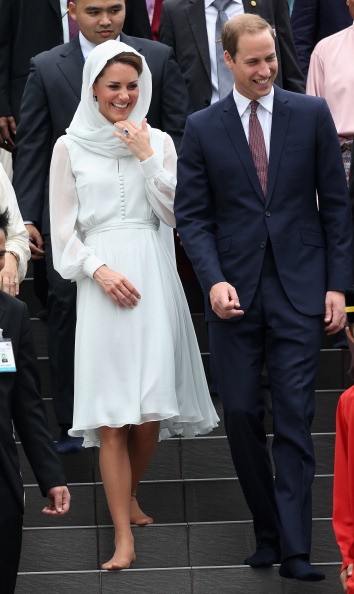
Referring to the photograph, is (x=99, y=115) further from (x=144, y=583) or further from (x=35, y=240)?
(x=144, y=583)

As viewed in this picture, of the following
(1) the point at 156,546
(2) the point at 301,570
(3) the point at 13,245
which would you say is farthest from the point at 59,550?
(3) the point at 13,245

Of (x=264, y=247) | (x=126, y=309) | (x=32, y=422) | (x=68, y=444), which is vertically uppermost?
(x=264, y=247)

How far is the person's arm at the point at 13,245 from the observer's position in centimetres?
792

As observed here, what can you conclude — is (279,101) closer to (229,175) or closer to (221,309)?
(229,175)

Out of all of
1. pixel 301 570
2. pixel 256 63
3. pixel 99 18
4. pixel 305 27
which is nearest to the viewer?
pixel 301 570

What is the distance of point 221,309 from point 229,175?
0.63 m

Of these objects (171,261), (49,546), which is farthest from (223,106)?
(49,546)

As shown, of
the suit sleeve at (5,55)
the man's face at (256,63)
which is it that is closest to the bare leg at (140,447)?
the man's face at (256,63)

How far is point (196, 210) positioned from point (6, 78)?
7.30 ft

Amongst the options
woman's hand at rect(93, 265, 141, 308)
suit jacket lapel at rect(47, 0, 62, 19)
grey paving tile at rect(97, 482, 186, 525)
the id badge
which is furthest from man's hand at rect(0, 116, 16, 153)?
the id badge

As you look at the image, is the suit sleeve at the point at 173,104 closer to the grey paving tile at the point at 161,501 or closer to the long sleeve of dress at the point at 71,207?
the long sleeve of dress at the point at 71,207

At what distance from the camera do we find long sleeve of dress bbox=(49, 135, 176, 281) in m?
8.20

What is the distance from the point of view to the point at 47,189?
29.7 feet

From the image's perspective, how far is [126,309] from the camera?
8.15 meters
